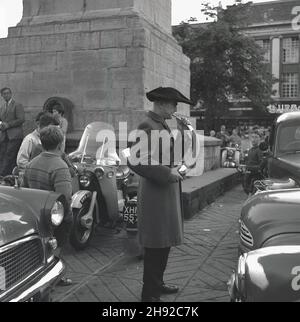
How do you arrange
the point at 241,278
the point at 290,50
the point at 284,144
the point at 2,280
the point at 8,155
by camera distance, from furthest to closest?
the point at 290,50 < the point at 8,155 < the point at 284,144 < the point at 2,280 < the point at 241,278

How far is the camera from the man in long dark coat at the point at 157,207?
395cm

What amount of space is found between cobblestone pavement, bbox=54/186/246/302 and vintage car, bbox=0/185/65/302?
3.23 ft

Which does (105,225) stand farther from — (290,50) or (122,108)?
Answer: (290,50)

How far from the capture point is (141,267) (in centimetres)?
526

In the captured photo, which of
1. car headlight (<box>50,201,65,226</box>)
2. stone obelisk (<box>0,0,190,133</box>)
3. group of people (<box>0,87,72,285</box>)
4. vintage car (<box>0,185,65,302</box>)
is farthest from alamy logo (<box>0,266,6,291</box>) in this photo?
stone obelisk (<box>0,0,190,133</box>)

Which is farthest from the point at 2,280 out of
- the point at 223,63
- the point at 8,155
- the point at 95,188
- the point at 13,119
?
the point at 223,63

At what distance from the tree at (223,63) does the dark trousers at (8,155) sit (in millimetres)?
25070

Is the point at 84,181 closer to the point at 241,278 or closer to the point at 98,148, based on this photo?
the point at 98,148

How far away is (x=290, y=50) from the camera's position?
1922 inches

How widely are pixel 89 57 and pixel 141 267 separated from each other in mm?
5366

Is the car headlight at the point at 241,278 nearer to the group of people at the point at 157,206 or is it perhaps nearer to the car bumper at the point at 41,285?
the car bumper at the point at 41,285

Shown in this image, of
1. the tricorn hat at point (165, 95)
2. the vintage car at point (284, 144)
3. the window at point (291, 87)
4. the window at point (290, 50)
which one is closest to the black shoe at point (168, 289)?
the tricorn hat at point (165, 95)

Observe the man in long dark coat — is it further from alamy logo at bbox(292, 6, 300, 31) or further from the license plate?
alamy logo at bbox(292, 6, 300, 31)

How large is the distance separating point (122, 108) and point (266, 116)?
3626cm
